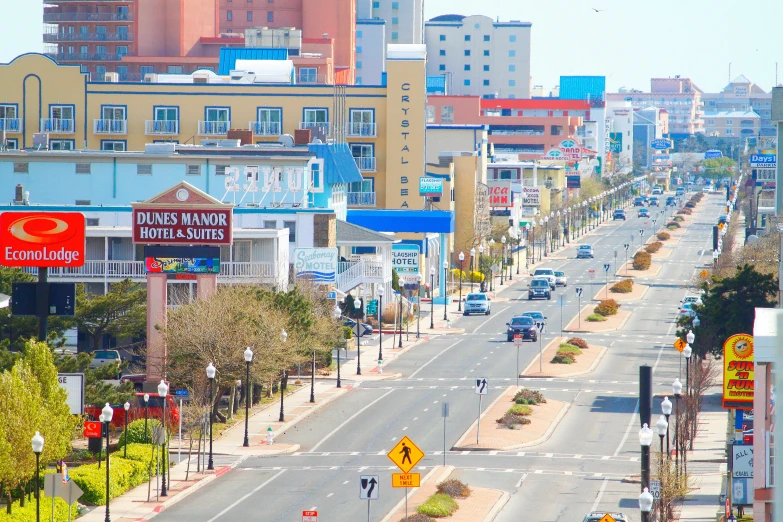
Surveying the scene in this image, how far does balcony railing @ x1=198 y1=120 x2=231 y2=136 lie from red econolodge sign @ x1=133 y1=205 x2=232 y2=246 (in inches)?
2106

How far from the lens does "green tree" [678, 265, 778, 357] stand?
201 feet

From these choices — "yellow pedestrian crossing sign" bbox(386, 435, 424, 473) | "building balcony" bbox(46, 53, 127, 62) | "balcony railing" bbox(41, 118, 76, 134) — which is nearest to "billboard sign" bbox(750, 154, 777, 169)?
"balcony railing" bbox(41, 118, 76, 134)

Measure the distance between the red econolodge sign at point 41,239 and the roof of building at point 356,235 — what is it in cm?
4311

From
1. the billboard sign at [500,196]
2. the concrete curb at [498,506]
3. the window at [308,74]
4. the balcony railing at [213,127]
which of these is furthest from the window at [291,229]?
the window at [308,74]

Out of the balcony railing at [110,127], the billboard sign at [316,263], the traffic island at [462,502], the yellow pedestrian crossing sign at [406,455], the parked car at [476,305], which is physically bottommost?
the traffic island at [462,502]

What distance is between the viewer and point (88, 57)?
165 m

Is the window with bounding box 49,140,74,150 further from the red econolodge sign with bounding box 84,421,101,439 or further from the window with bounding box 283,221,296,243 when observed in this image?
the red econolodge sign with bounding box 84,421,101,439

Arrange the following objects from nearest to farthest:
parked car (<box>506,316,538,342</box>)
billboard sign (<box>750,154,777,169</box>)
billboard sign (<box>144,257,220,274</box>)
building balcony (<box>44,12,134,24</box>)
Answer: billboard sign (<box>144,257,220,274</box>) < parked car (<box>506,316,538,342</box>) < billboard sign (<box>750,154,777,169</box>) < building balcony (<box>44,12,134,24</box>)

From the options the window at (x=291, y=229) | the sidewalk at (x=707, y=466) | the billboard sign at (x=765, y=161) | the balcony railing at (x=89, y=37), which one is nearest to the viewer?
the sidewalk at (x=707, y=466)

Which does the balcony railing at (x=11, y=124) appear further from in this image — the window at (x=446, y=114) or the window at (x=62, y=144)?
the window at (x=446, y=114)

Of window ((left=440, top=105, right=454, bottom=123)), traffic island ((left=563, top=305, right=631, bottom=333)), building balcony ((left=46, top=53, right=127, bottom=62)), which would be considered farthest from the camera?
window ((left=440, top=105, right=454, bottom=123))

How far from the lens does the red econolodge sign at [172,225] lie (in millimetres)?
59375

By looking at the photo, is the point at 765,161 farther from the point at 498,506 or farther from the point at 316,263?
the point at 498,506

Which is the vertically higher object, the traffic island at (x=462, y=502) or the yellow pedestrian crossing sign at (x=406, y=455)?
the yellow pedestrian crossing sign at (x=406, y=455)
